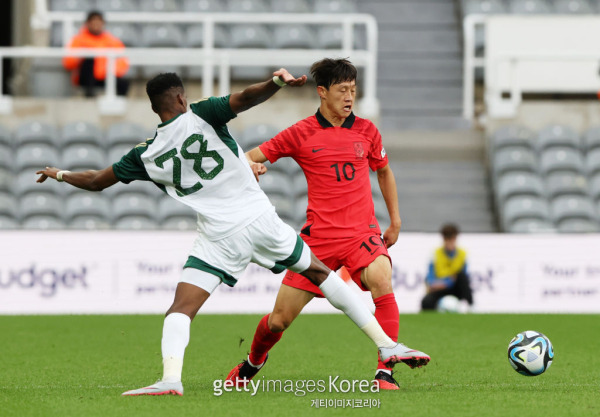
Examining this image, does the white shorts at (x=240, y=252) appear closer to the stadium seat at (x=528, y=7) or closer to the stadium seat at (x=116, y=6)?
the stadium seat at (x=116, y=6)

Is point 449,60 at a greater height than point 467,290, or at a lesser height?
greater

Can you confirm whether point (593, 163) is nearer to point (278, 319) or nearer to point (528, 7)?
point (528, 7)

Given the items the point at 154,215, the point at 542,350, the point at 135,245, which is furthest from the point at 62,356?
the point at 154,215

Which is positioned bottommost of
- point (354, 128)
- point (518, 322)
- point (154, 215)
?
point (518, 322)

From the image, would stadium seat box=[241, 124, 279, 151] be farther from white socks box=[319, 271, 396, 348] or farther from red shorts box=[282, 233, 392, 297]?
white socks box=[319, 271, 396, 348]

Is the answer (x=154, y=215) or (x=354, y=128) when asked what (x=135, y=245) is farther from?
(x=354, y=128)

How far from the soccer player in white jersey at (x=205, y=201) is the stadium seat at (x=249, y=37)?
37.3ft

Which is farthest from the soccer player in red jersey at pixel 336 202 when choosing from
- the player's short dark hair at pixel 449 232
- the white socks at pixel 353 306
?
the player's short dark hair at pixel 449 232

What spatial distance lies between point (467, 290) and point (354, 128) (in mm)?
6958

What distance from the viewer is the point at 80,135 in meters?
15.7

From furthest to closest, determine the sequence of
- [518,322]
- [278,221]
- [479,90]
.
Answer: [479,90] → [518,322] → [278,221]

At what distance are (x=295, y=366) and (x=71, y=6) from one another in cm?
1162

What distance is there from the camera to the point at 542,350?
22.2 ft

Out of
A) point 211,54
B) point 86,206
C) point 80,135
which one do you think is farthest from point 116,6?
point 86,206
